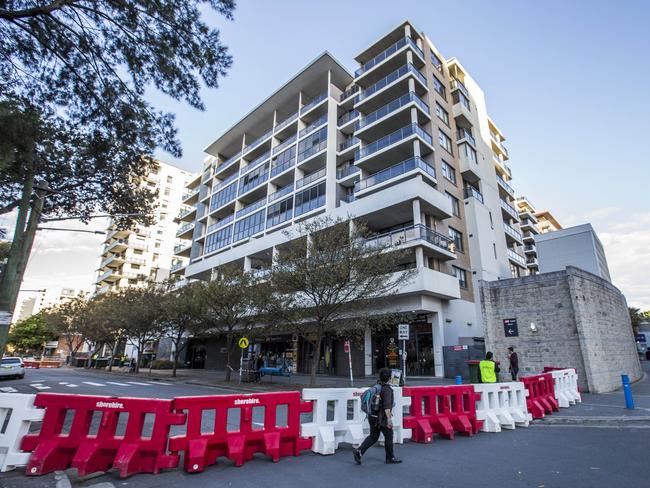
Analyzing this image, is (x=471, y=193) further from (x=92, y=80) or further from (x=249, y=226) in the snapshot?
(x=92, y=80)

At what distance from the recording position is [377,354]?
25.0 m

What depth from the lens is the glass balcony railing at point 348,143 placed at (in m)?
31.9

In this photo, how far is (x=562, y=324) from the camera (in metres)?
15.8

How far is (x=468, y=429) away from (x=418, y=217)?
1715 cm

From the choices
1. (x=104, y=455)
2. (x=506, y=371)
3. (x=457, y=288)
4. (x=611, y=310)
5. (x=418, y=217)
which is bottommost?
(x=104, y=455)

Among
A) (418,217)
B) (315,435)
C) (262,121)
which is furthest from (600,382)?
(262,121)

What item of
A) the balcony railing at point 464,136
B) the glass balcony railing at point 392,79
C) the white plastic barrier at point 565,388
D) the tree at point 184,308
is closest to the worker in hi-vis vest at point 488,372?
the white plastic barrier at point 565,388

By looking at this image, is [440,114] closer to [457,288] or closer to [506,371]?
[457,288]

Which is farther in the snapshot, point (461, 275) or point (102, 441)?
point (461, 275)

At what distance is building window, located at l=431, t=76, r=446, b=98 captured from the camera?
107ft

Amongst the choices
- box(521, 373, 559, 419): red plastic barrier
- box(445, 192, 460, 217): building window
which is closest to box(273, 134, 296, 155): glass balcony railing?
box(445, 192, 460, 217): building window

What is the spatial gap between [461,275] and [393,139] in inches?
460

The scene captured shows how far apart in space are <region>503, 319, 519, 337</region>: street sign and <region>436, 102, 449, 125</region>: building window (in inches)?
792

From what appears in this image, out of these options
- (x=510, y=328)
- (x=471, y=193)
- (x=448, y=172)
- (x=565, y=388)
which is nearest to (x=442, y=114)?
(x=448, y=172)
